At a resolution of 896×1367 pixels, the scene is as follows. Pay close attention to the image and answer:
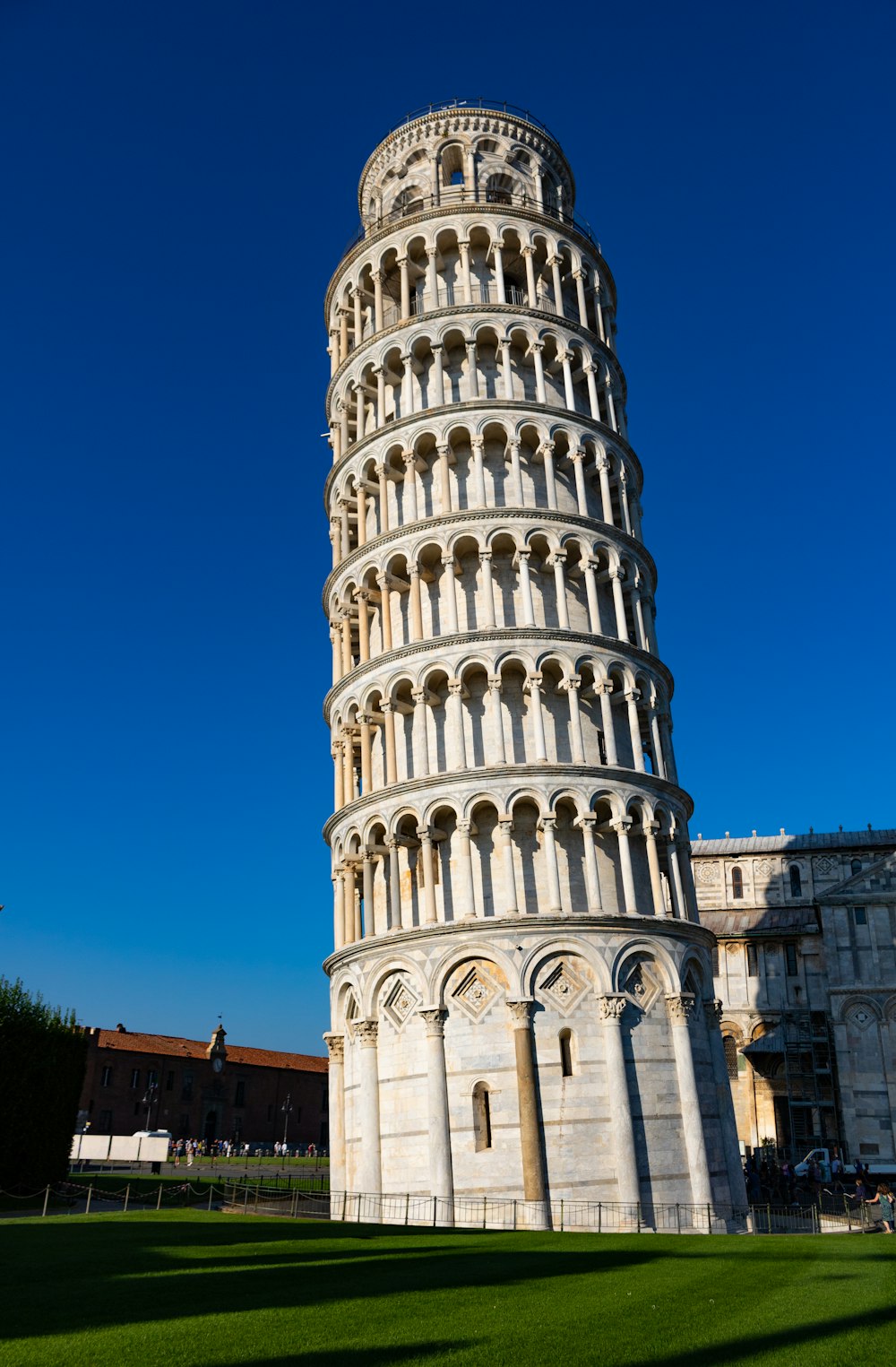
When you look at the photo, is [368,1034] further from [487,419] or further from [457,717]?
[487,419]

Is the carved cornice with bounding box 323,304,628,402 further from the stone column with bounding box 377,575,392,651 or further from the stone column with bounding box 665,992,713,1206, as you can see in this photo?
the stone column with bounding box 665,992,713,1206

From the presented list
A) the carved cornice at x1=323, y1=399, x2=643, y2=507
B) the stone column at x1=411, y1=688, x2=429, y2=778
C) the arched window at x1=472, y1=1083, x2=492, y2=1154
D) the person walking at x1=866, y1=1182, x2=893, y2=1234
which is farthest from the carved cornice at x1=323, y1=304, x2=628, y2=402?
the person walking at x1=866, y1=1182, x2=893, y2=1234

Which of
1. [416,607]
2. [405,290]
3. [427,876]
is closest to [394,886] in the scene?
[427,876]

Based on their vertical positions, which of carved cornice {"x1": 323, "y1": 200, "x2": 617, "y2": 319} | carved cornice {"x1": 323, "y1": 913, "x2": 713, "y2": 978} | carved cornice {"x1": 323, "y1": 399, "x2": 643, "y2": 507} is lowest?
carved cornice {"x1": 323, "y1": 913, "x2": 713, "y2": 978}

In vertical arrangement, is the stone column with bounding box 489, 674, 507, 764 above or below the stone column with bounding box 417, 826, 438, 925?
above

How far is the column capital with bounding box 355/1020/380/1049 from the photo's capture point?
32.4m

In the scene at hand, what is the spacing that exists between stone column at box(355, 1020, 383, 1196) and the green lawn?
30.2 ft

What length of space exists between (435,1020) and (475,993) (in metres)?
1.38

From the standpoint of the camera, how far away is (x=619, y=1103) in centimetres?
2908

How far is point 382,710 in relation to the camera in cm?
3638

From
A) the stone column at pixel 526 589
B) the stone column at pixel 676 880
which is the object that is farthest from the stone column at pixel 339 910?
the stone column at pixel 676 880

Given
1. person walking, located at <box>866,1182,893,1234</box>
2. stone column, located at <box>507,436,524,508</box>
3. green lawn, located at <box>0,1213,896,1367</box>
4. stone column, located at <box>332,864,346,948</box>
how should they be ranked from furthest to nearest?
1. stone column, located at <box>507,436,524,508</box>
2. stone column, located at <box>332,864,346,948</box>
3. person walking, located at <box>866,1182,893,1234</box>
4. green lawn, located at <box>0,1213,896,1367</box>

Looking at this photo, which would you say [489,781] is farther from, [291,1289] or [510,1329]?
Answer: [510,1329]

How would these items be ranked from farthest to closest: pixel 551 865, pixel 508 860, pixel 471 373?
pixel 471 373, pixel 508 860, pixel 551 865
